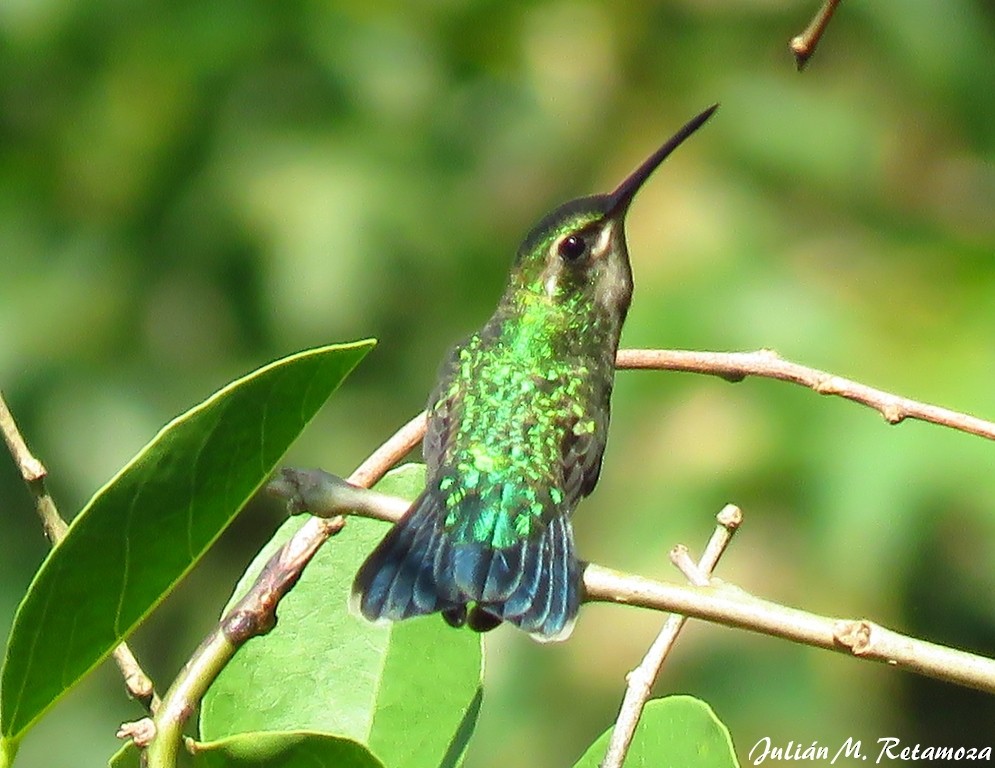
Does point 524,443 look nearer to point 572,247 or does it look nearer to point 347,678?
point 572,247

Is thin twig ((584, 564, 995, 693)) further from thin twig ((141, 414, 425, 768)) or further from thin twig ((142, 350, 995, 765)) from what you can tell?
thin twig ((141, 414, 425, 768))

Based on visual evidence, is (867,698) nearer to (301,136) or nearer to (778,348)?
(778,348)

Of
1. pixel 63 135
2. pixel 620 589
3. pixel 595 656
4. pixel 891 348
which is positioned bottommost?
pixel 595 656

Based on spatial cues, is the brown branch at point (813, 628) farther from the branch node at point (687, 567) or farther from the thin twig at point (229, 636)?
the thin twig at point (229, 636)

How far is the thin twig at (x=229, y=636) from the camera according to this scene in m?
1.11

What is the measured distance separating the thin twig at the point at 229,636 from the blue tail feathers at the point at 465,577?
0.11m

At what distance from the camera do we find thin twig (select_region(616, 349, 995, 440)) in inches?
62.3

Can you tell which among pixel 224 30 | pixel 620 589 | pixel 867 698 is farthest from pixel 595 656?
pixel 620 589

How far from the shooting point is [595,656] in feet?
11.5

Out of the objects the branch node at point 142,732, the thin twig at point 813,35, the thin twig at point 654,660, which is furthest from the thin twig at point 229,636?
the thin twig at point 813,35

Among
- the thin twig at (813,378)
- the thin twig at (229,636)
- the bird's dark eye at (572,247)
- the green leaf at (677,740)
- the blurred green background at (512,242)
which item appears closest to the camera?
the thin twig at (229,636)

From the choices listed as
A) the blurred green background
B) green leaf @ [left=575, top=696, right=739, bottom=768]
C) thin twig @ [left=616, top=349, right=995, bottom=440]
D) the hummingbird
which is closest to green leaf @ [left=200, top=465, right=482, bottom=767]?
the hummingbird

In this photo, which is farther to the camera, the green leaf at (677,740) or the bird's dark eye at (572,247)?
the bird's dark eye at (572,247)

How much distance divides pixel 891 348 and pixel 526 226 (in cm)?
109
